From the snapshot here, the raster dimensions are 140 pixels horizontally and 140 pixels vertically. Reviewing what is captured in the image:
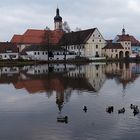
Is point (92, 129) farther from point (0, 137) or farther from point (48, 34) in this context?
point (48, 34)

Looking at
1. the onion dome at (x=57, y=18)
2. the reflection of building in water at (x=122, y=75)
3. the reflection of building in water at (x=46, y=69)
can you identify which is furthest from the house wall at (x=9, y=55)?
the reflection of building in water at (x=122, y=75)

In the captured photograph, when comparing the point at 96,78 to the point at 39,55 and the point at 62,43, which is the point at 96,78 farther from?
the point at 62,43

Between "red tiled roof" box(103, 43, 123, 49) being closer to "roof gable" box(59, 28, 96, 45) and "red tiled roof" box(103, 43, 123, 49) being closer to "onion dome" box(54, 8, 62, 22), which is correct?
"roof gable" box(59, 28, 96, 45)

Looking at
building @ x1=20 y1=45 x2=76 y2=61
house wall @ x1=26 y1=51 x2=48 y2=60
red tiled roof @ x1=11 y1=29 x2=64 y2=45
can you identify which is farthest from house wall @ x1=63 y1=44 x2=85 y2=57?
house wall @ x1=26 y1=51 x2=48 y2=60

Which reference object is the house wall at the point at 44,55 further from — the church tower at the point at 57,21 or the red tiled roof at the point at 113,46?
the church tower at the point at 57,21

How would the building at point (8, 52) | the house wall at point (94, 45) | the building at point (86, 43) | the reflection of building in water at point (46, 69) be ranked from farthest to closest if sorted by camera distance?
the house wall at point (94, 45)
the building at point (86, 43)
the building at point (8, 52)
the reflection of building in water at point (46, 69)

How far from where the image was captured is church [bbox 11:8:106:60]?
3506 inches

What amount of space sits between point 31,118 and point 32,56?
2797 inches

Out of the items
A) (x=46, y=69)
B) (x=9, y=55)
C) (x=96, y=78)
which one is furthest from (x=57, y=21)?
(x=96, y=78)

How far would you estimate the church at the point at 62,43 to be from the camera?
89062 mm

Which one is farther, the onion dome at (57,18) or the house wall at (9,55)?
the onion dome at (57,18)

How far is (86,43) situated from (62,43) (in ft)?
24.7

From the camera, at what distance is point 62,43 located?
A: 10000 centimetres

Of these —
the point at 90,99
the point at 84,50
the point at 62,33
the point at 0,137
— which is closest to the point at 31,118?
the point at 0,137
